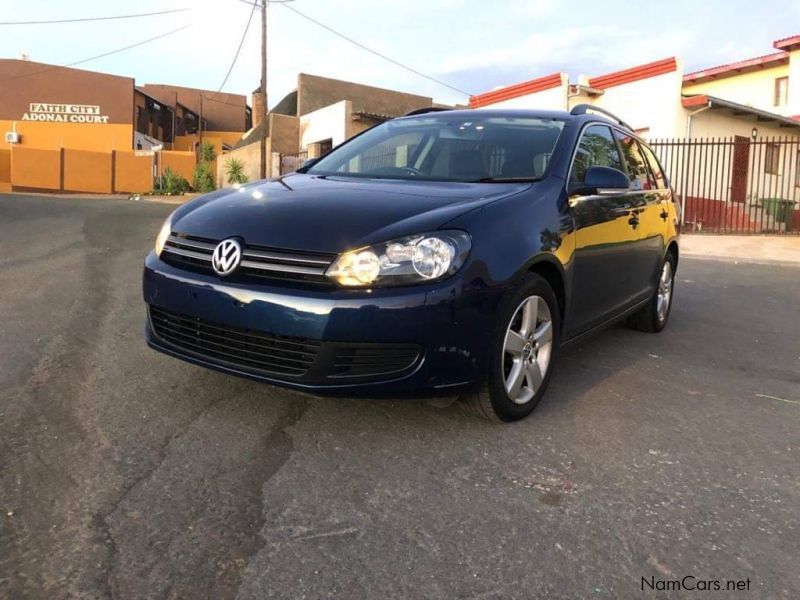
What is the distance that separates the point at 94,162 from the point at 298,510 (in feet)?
125

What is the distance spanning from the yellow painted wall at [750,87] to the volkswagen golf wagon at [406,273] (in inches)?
926

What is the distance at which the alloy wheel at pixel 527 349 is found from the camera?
3.23m

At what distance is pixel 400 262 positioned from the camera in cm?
282

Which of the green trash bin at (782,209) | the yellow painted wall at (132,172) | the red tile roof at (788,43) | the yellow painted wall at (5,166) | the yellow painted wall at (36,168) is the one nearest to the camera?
the green trash bin at (782,209)

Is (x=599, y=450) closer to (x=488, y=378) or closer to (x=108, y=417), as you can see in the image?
(x=488, y=378)

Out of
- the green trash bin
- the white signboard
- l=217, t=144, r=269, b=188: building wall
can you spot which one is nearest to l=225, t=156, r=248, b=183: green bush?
l=217, t=144, r=269, b=188: building wall

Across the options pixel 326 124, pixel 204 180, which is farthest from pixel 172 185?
pixel 326 124

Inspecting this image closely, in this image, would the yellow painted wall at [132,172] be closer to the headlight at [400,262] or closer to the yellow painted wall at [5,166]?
the yellow painted wall at [5,166]

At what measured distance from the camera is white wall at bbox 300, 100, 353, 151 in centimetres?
2275

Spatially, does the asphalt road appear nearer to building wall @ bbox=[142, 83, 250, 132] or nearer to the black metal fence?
the black metal fence

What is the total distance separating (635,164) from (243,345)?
3.44 metres

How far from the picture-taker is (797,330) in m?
6.00

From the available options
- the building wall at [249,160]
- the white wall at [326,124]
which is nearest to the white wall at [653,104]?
the white wall at [326,124]

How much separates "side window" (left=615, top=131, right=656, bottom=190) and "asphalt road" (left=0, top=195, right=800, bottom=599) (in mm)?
1340
